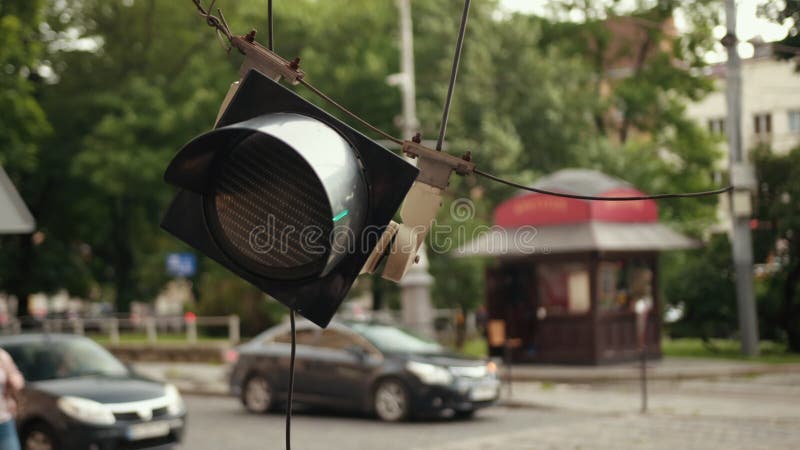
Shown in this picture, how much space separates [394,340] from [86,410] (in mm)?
5585

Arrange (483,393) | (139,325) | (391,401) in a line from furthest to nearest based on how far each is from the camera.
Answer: (139,325) < (391,401) < (483,393)

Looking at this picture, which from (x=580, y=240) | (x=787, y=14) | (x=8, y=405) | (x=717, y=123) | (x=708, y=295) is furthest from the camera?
(x=717, y=123)

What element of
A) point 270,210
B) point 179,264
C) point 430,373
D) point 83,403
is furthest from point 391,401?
point 179,264

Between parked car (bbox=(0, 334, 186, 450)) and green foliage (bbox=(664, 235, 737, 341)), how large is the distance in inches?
683

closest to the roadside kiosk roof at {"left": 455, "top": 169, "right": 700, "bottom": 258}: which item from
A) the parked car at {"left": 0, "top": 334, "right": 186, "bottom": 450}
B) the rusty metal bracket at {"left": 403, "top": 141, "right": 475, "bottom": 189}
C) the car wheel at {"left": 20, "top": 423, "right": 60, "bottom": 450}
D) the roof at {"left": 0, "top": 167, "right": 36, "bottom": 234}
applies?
the parked car at {"left": 0, "top": 334, "right": 186, "bottom": 450}

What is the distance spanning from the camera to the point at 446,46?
1660 inches

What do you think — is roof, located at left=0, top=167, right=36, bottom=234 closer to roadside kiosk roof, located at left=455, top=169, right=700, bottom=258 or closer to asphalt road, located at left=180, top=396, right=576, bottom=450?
asphalt road, located at left=180, top=396, right=576, bottom=450

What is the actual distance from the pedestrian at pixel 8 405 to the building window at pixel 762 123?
67.9 meters

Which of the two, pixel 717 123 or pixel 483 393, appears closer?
pixel 483 393

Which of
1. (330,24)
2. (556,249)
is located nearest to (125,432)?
(556,249)

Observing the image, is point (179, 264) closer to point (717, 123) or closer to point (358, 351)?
point (358, 351)

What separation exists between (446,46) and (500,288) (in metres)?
19.2

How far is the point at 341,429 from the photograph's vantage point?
1486 cm

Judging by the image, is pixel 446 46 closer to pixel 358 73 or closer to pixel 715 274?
pixel 358 73
